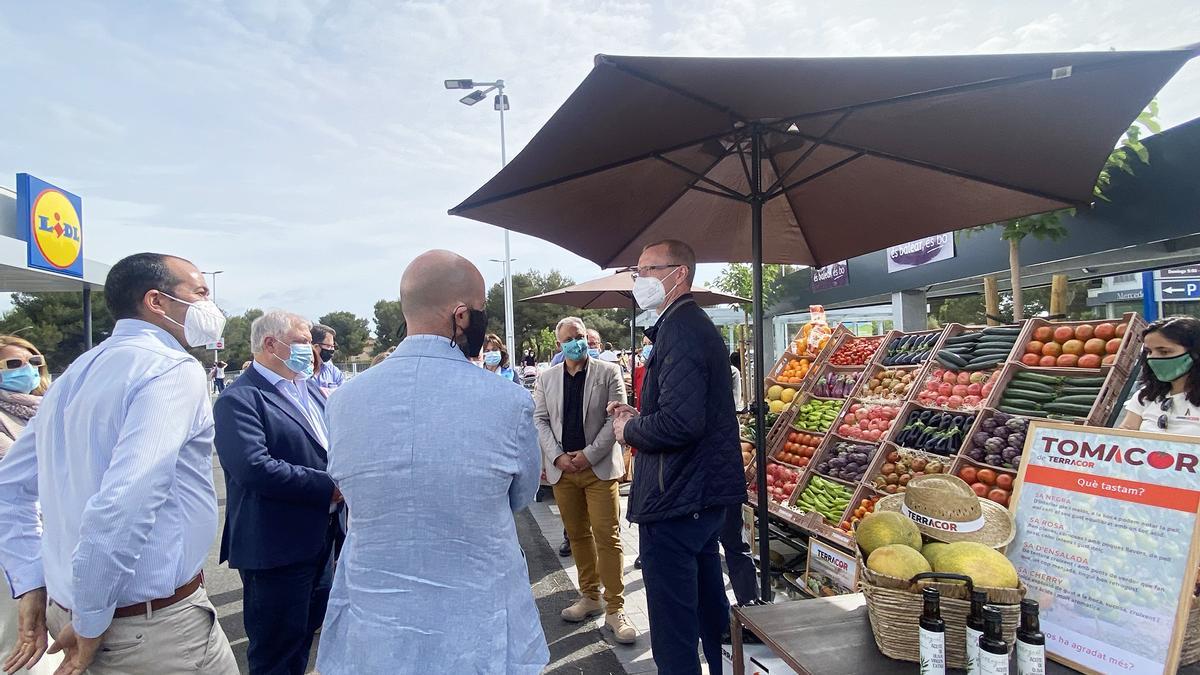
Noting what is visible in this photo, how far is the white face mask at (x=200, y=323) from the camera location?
2275 millimetres

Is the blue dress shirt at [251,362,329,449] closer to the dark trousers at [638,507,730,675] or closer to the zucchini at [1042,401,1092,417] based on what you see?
the dark trousers at [638,507,730,675]

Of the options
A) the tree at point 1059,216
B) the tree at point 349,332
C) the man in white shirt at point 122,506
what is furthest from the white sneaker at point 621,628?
the tree at point 349,332

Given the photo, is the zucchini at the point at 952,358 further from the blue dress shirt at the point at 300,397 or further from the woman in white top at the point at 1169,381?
the blue dress shirt at the point at 300,397

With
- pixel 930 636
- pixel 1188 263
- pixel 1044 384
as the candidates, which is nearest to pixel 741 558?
pixel 1044 384

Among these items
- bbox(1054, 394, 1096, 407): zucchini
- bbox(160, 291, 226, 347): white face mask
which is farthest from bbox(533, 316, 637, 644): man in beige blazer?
bbox(1054, 394, 1096, 407): zucchini

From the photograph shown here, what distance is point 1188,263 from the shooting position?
24.6 feet

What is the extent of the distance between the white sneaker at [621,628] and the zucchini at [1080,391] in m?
2.95

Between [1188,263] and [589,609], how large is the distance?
8406 millimetres

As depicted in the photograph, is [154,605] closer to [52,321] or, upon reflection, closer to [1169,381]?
[1169,381]

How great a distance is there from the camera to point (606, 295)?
899 centimetres

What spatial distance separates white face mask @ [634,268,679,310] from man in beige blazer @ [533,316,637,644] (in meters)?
1.49

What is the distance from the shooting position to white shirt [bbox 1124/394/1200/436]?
336 centimetres

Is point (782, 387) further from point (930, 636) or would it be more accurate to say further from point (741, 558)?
point (930, 636)

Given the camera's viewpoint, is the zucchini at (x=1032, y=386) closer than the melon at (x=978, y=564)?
No
